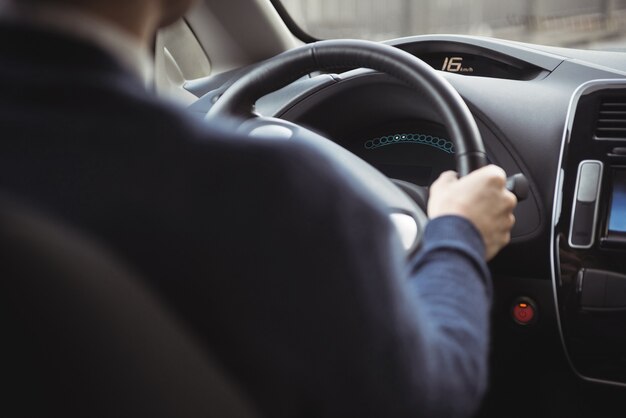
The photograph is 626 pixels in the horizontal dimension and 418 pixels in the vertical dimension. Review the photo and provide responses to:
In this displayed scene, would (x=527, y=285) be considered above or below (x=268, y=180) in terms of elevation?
below

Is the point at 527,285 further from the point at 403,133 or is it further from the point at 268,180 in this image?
the point at 268,180

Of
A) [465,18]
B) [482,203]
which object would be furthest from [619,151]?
[465,18]

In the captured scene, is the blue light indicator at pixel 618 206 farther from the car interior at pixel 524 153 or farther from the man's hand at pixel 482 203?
the man's hand at pixel 482 203

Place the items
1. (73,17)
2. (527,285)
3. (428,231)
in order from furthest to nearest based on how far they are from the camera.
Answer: (527,285) < (428,231) < (73,17)

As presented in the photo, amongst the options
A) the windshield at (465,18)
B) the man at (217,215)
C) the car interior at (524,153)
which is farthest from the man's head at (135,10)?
the windshield at (465,18)

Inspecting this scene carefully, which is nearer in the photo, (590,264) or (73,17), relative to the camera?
(73,17)

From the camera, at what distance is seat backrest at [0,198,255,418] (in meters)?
0.56

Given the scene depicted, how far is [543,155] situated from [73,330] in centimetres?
131

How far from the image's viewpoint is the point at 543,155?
169 centimetres

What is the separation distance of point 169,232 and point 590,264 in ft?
4.12

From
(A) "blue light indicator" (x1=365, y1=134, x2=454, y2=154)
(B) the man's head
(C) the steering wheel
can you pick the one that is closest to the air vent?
(A) "blue light indicator" (x1=365, y1=134, x2=454, y2=154)

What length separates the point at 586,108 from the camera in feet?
5.45

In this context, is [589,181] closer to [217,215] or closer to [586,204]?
[586,204]

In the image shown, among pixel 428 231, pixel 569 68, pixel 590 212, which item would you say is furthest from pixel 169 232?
pixel 569 68
